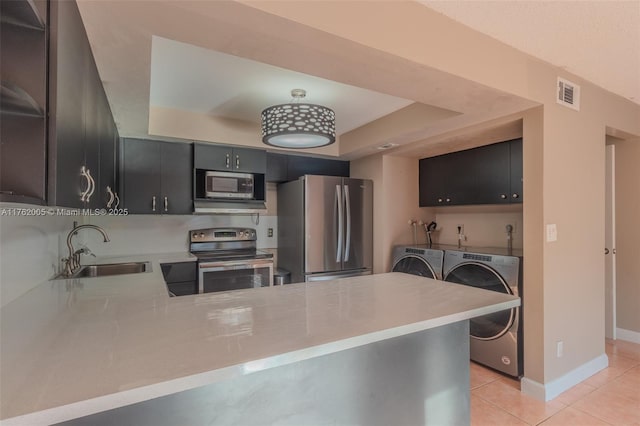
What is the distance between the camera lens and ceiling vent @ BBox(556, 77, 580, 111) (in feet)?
7.69

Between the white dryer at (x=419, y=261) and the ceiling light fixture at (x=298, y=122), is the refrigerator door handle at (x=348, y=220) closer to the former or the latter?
the white dryer at (x=419, y=261)

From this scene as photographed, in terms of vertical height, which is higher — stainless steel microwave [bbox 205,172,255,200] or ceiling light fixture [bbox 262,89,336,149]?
ceiling light fixture [bbox 262,89,336,149]

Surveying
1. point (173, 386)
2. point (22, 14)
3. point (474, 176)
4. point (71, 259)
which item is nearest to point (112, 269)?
point (71, 259)

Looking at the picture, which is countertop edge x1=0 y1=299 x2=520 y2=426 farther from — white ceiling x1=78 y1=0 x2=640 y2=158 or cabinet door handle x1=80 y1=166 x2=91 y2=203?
white ceiling x1=78 y1=0 x2=640 y2=158

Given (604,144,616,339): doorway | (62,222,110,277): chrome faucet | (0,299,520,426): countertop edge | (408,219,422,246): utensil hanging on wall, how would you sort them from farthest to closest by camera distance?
(408,219,422,246): utensil hanging on wall < (604,144,616,339): doorway < (62,222,110,277): chrome faucet < (0,299,520,426): countertop edge

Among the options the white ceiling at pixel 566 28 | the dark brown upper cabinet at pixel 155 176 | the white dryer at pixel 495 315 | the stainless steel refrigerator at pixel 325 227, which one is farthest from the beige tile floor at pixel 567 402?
the dark brown upper cabinet at pixel 155 176

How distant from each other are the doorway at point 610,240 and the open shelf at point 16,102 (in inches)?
169

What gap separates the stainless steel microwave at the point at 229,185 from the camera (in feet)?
11.0

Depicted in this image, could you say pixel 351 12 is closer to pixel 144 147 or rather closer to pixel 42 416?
pixel 42 416

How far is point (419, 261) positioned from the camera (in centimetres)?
340

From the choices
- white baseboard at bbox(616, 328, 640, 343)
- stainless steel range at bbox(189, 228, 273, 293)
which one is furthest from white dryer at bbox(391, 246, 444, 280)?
white baseboard at bbox(616, 328, 640, 343)

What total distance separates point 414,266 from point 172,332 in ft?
9.36

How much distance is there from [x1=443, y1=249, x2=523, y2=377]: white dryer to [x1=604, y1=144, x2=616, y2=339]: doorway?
5.03 feet

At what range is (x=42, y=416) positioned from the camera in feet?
2.10
